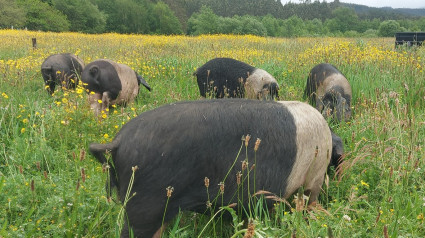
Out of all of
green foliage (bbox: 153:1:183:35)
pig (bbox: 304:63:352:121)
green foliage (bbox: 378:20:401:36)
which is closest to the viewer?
pig (bbox: 304:63:352:121)

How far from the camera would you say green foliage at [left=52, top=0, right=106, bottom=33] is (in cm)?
4278

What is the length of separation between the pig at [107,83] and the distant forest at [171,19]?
60.2ft

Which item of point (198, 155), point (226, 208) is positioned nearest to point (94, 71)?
point (198, 155)

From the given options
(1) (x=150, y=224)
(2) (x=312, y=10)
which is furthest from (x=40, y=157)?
(2) (x=312, y=10)

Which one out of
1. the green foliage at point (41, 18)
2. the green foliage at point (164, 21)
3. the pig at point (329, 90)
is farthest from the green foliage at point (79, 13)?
the pig at point (329, 90)

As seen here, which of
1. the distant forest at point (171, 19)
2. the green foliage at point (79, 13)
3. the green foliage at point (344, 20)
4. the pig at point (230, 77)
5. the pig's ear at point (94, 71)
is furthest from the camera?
the green foliage at point (344, 20)

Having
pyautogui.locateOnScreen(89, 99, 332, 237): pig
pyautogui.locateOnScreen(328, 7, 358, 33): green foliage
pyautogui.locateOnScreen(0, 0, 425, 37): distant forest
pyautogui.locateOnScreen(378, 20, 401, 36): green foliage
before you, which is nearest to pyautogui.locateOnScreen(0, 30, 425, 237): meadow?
pyautogui.locateOnScreen(89, 99, 332, 237): pig

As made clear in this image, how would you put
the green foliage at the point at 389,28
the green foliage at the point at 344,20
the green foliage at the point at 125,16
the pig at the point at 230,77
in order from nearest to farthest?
the pig at the point at 230,77 → the green foliage at the point at 125,16 → the green foliage at the point at 389,28 → the green foliage at the point at 344,20

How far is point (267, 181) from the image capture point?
7.65 ft

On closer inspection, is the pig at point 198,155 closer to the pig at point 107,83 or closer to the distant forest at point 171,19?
the pig at point 107,83

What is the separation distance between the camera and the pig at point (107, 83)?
609cm

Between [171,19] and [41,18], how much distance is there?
19638 millimetres

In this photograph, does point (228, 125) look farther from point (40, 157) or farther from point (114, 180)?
point (40, 157)

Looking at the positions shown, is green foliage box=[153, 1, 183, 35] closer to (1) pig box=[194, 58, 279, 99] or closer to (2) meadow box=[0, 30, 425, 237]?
(1) pig box=[194, 58, 279, 99]
